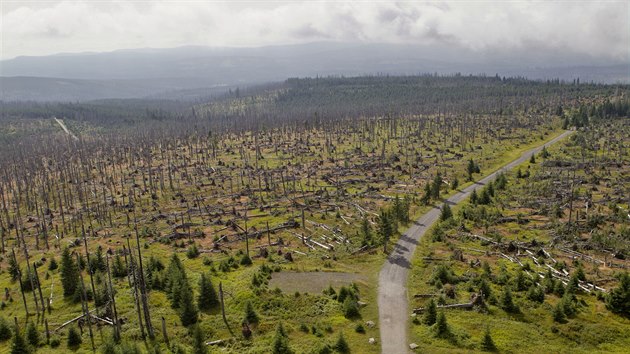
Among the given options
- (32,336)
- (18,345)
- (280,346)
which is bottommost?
(32,336)

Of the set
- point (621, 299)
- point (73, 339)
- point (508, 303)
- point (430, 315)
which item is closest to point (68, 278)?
point (73, 339)

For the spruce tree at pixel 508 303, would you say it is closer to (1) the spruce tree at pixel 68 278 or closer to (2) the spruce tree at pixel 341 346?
(2) the spruce tree at pixel 341 346

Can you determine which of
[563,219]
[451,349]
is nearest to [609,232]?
[563,219]

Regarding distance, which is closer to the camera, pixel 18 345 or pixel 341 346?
pixel 18 345

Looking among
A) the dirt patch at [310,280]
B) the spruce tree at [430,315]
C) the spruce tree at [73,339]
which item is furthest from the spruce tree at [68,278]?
the spruce tree at [430,315]

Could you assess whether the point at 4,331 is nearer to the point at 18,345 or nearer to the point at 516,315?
the point at 18,345

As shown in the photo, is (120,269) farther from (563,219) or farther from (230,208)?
(563,219)

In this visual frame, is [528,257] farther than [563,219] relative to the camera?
No
